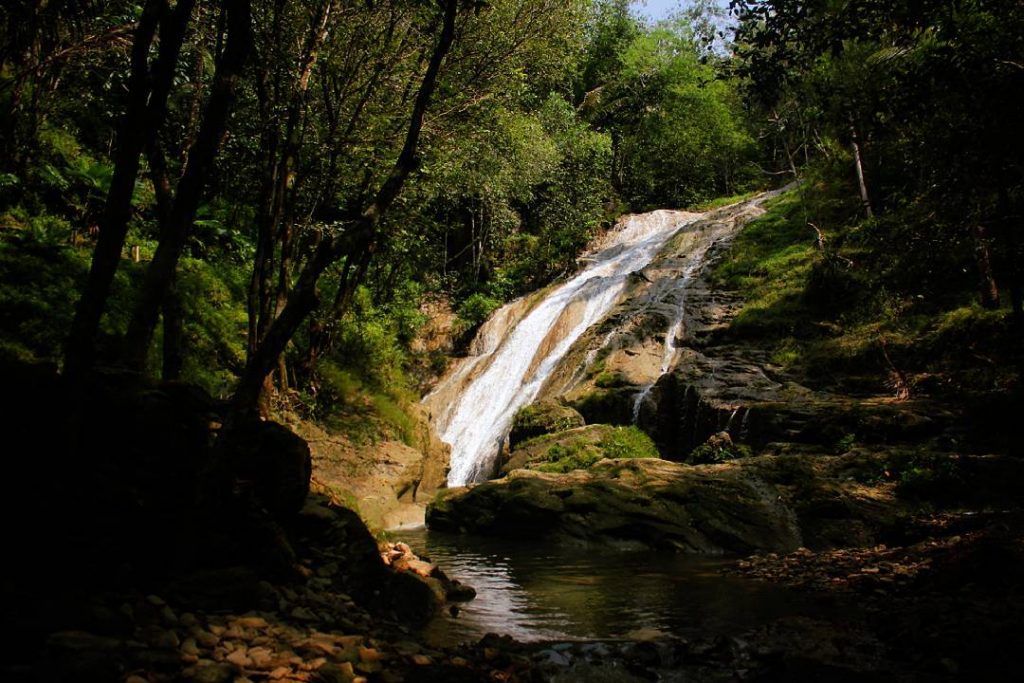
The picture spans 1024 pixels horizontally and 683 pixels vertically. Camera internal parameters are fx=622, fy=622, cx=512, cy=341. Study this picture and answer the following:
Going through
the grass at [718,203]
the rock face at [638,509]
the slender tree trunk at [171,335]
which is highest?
the grass at [718,203]

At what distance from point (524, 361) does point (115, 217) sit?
17.7 meters

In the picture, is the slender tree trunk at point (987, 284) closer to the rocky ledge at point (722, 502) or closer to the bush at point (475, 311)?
the rocky ledge at point (722, 502)

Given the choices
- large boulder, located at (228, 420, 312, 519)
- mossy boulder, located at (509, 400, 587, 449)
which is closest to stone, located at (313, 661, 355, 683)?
large boulder, located at (228, 420, 312, 519)

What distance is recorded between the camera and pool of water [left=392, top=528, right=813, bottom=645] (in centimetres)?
572

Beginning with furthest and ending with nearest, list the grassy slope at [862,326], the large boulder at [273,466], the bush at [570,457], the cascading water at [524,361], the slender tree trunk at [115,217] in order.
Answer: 1. the cascading water at [524,361]
2. the bush at [570,457]
3. the grassy slope at [862,326]
4. the large boulder at [273,466]
5. the slender tree trunk at [115,217]

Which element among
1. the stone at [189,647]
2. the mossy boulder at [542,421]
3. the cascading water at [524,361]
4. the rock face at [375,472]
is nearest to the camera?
the stone at [189,647]

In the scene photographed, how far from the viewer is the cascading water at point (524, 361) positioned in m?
17.7

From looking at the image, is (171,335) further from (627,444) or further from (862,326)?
(862,326)

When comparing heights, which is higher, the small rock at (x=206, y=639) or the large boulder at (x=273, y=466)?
the large boulder at (x=273, y=466)

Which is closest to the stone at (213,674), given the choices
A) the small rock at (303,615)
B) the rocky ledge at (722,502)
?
the small rock at (303,615)

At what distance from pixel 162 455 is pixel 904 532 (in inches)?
358

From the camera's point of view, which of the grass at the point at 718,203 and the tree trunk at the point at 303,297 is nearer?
the tree trunk at the point at 303,297

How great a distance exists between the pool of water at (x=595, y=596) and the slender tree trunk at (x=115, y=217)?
3.37 metres

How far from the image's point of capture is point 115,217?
3764 mm
